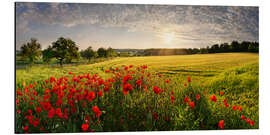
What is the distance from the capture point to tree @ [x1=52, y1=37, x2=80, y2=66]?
426 centimetres

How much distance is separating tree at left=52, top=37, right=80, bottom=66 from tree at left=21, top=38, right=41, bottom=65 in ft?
1.18

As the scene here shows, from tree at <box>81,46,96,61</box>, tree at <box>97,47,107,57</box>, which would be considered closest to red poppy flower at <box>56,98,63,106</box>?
tree at <box>81,46,96,61</box>

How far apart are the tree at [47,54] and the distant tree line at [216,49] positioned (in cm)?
223

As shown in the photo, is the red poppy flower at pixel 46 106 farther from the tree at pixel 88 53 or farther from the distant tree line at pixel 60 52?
the tree at pixel 88 53

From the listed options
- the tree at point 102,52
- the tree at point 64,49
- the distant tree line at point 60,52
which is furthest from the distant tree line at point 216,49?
the tree at point 64,49

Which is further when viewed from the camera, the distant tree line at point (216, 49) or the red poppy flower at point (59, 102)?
the distant tree line at point (216, 49)

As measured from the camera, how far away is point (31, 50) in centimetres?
419

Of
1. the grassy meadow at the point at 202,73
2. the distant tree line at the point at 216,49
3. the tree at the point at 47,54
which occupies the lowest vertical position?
the grassy meadow at the point at 202,73

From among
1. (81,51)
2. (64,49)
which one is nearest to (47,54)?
(64,49)

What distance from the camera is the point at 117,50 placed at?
14.8 feet

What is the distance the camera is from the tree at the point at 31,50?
4.09 metres

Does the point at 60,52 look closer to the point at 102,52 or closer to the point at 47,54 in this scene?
the point at 47,54

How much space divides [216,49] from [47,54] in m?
4.16
